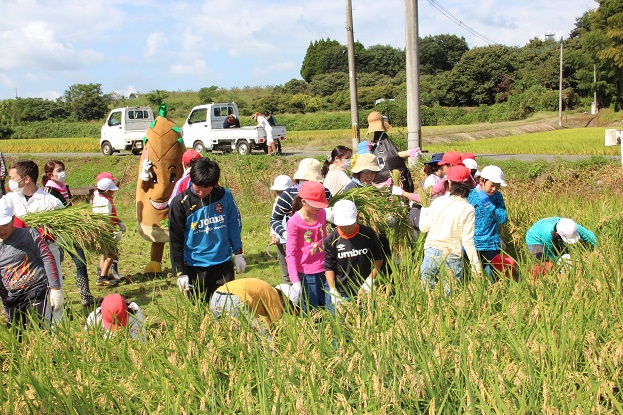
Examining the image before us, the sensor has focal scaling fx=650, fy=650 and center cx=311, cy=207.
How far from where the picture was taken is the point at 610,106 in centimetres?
4288

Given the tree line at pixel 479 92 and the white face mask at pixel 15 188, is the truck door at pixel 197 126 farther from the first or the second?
the tree line at pixel 479 92

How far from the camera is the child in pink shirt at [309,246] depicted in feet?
15.4

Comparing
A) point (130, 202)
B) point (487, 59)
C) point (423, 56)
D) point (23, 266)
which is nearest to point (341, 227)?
point (23, 266)

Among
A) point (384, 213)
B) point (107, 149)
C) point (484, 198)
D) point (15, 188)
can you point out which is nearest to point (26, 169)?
point (15, 188)

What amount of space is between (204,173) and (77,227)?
171cm

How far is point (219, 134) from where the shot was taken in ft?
65.3

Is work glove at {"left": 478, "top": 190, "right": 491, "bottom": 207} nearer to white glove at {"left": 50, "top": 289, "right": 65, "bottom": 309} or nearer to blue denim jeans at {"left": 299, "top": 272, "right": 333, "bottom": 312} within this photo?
blue denim jeans at {"left": 299, "top": 272, "right": 333, "bottom": 312}

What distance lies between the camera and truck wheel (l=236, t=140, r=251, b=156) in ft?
63.2

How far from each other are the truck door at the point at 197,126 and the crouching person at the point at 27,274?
15.8m

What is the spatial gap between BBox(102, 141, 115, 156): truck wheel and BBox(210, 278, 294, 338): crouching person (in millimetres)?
19690

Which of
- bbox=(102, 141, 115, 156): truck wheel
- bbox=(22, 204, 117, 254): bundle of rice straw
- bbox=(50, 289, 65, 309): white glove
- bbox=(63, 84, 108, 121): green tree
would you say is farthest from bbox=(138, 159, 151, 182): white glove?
bbox=(63, 84, 108, 121): green tree

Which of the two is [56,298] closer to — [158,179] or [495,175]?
[158,179]

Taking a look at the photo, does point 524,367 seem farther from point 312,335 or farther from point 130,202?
point 130,202

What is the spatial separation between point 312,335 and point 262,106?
44.0 metres
